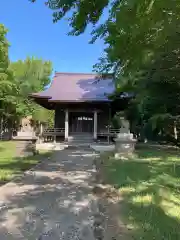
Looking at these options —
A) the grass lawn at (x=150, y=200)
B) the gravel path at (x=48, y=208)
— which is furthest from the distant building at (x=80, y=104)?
the gravel path at (x=48, y=208)

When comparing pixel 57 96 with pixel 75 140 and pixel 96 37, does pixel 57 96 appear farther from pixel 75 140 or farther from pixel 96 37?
pixel 96 37

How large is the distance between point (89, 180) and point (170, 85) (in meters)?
7.03

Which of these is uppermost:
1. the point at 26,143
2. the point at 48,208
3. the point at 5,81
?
the point at 5,81

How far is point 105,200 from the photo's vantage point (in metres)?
4.90

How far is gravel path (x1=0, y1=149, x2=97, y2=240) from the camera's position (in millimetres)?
3312

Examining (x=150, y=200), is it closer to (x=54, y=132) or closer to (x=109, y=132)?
(x=109, y=132)

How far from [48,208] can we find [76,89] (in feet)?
59.5

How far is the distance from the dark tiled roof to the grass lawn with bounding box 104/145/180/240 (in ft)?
39.6

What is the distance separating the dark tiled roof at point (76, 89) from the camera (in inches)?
778

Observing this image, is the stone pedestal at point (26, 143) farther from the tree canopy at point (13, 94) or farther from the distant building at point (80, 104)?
the distant building at point (80, 104)

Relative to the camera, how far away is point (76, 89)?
72.2ft

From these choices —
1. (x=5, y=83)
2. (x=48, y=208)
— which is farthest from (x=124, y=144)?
(x=5, y=83)

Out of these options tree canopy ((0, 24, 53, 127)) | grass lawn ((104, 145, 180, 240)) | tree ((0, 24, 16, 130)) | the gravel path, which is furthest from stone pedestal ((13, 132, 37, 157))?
grass lawn ((104, 145, 180, 240))

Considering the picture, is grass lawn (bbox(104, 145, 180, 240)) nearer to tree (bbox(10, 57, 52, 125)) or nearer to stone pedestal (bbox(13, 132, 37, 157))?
stone pedestal (bbox(13, 132, 37, 157))
